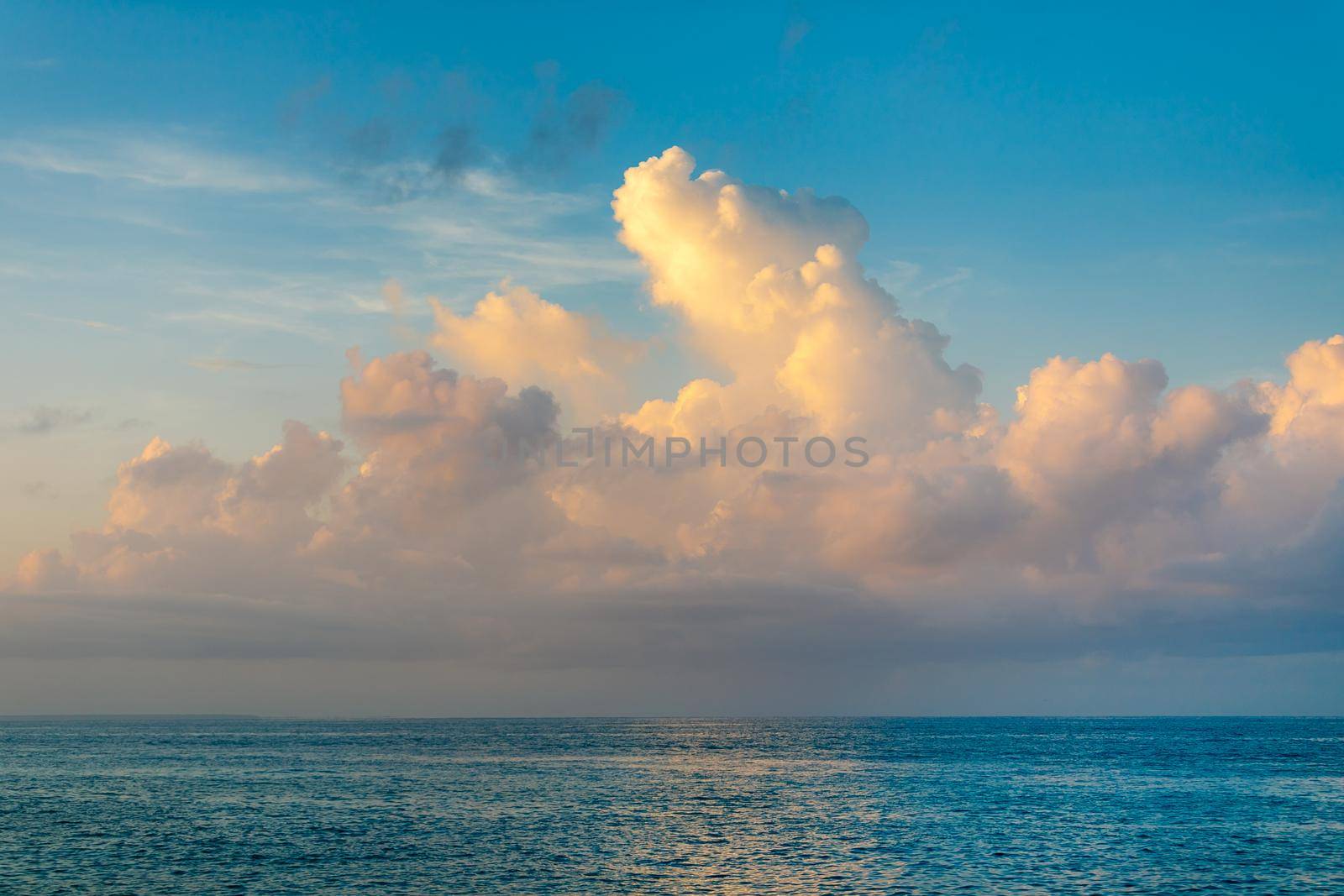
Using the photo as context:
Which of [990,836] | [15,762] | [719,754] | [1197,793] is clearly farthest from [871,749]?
[15,762]

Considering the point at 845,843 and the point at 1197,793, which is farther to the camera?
the point at 1197,793

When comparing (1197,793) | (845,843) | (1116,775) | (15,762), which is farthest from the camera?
(15,762)

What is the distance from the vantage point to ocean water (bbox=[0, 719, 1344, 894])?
5853cm

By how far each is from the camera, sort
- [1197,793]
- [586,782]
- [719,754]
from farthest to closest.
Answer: [719,754]
[586,782]
[1197,793]

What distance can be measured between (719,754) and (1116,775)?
6042 cm

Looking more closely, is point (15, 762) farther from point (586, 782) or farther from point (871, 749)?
point (871, 749)

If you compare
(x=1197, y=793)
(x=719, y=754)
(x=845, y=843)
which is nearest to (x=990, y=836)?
(x=845, y=843)

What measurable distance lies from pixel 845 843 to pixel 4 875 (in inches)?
1917

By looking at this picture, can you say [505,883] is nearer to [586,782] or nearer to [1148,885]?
[1148,885]

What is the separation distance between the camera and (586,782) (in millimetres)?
112875

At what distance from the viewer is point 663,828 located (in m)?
77.4

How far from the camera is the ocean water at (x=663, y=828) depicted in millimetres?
58531

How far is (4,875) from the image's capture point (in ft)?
191

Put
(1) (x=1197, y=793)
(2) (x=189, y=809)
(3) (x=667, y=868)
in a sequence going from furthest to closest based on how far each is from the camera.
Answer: (1) (x=1197, y=793)
(2) (x=189, y=809)
(3) (x=667, y=868)
